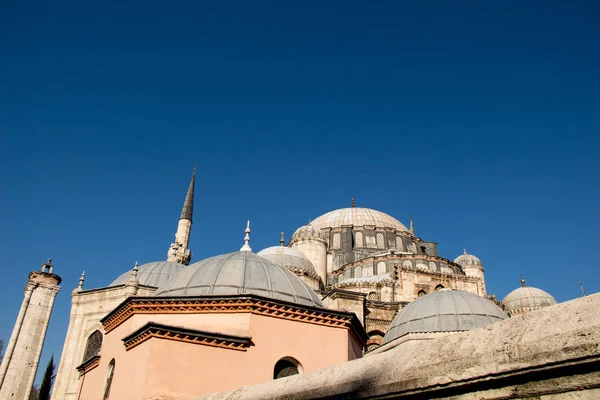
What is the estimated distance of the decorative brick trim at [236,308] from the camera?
10508 mm

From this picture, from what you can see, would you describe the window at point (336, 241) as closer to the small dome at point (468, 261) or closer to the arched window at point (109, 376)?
the small dome at point (468, 261)

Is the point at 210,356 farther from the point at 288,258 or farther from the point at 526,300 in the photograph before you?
the point at 526,300

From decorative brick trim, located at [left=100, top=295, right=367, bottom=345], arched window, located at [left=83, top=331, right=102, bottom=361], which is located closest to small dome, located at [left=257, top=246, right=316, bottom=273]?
arched window, located at [left=83, top=331, right=102, bottom=361]

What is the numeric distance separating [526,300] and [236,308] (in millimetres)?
36227

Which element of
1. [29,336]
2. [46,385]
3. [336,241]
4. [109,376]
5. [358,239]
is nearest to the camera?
[109,376]

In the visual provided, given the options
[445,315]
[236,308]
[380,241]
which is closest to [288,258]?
[380,241]

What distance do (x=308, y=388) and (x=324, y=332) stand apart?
657cm

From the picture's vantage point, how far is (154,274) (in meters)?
22.5

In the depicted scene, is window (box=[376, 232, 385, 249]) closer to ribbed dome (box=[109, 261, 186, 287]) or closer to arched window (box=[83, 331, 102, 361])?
ribbed dome (box=[109, 261, 186, 287])

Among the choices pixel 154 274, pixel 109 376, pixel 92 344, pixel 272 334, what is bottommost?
pixel 109 376

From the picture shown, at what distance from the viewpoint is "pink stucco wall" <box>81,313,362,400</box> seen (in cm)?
921

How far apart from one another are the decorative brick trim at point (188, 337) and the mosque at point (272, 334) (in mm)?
23

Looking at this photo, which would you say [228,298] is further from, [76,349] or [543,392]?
[76,349]

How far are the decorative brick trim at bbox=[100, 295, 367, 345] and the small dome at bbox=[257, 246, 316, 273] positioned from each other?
16908mm
